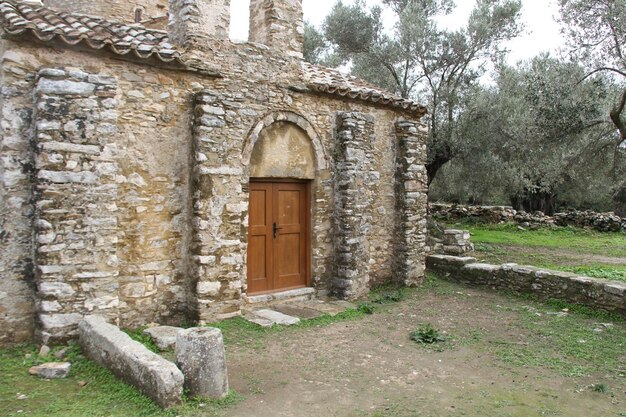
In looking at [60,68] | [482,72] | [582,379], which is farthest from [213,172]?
[482,72]

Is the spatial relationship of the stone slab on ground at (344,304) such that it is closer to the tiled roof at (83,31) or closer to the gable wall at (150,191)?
the gable wall at (150,191)

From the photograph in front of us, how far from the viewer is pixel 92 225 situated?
584cm

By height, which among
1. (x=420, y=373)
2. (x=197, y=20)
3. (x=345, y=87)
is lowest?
(x=420, y=373)

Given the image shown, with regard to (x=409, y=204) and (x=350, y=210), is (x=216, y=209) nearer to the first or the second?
(x=350, y=210)

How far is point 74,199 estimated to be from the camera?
572cm

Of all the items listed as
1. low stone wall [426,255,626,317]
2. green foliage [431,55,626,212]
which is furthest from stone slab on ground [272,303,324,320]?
green foliage [431,55,626,212]

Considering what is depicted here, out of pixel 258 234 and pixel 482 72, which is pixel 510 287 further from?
pixel 482 72

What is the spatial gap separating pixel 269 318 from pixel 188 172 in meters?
2.52

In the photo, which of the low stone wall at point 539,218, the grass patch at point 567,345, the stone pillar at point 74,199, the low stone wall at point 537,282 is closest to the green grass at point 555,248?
the low stone wall at point 539,218

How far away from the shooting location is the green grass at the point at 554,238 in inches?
599

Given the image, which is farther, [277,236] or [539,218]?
[539,218]

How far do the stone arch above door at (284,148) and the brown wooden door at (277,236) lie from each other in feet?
0.95

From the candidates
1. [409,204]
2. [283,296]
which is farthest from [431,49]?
[283,296]

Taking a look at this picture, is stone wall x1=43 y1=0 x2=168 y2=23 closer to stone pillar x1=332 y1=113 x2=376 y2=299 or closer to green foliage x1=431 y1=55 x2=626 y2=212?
stone pillar x1=332 y1=113 x2=376 y2=299
